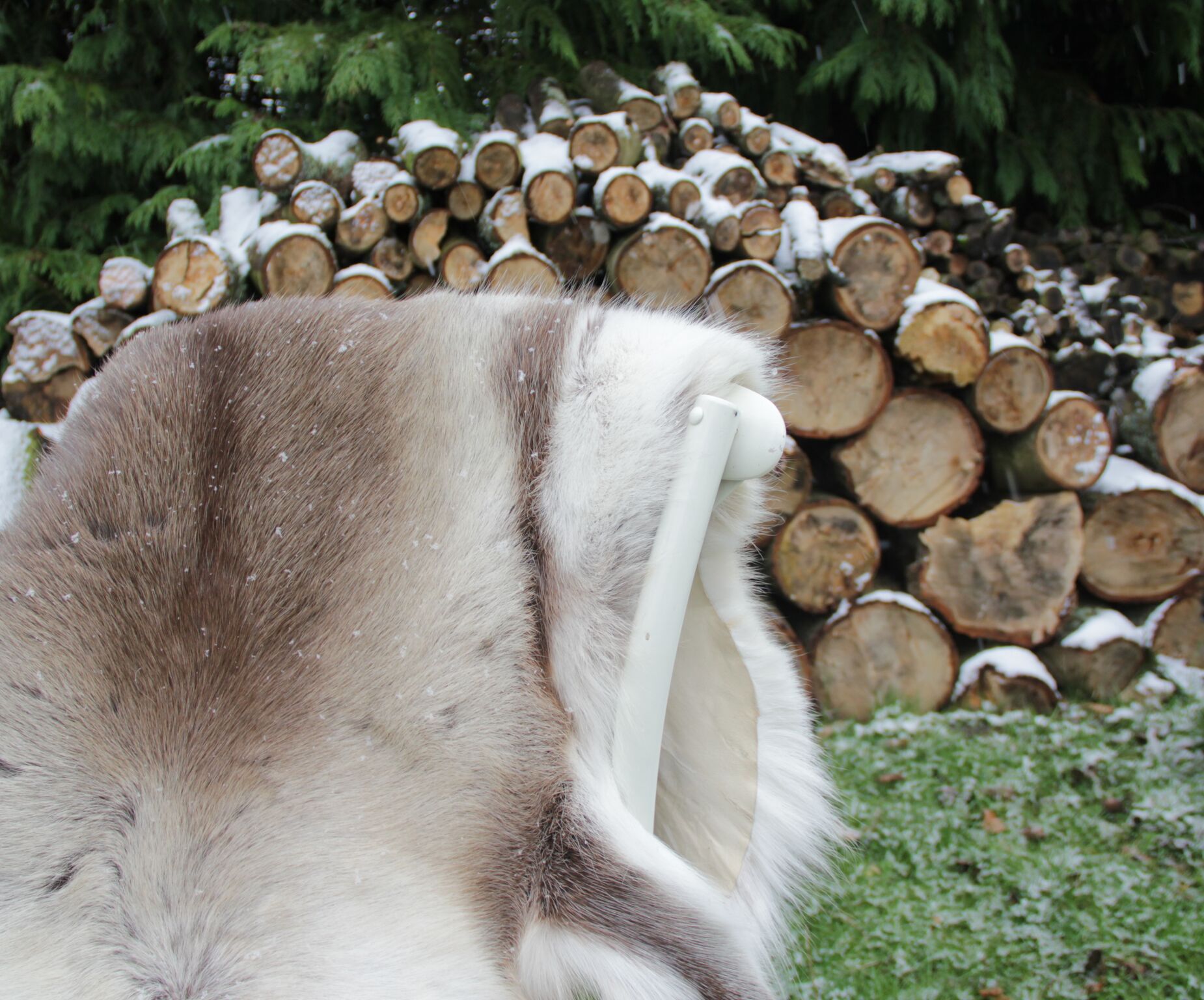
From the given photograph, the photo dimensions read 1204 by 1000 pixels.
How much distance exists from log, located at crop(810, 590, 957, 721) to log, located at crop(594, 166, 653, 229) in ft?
4.88

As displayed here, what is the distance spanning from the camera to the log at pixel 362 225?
270 cm

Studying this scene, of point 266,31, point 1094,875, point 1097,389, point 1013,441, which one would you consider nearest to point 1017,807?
point 1094,875

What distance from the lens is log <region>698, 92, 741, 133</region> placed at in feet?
11.5

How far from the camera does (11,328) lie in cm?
262

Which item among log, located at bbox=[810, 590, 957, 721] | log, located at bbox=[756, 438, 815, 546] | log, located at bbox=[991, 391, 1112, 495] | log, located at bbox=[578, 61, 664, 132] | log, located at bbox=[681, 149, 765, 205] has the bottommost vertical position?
log, located at bbox=[810, 590, 957, 721]

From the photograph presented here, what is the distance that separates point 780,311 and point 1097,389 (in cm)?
181

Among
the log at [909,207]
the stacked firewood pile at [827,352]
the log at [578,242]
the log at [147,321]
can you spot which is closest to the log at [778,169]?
the stacked firewood pile at [827,352]

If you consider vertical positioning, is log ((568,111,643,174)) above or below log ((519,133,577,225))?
above

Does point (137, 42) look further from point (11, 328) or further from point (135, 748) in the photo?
point (135, 748)

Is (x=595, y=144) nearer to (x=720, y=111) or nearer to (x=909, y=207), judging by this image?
(x=720, y=111)

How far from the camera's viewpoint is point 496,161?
2.80 m

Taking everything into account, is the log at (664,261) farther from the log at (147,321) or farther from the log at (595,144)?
the log at (147,321)

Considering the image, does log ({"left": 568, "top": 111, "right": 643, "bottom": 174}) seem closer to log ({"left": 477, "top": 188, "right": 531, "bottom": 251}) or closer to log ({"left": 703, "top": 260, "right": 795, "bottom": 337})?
log ({"left": 477, "top": 188, "right": 531, "bottom": 251})

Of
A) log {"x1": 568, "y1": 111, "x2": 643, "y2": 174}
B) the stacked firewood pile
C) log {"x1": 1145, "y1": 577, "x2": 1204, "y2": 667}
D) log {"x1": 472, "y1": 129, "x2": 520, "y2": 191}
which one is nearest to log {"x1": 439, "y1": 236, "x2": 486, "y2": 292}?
the stacked firewood pile
